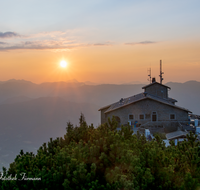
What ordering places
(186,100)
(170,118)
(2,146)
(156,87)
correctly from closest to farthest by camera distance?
(170,118) < (156,87) < (2,146) < (186,100)

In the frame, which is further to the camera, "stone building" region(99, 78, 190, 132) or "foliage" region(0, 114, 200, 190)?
"stone building" region(99, 78, 190, 132)

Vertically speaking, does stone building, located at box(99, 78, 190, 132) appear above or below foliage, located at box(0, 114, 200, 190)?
above

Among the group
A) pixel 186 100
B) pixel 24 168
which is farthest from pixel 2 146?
pixel 24 168

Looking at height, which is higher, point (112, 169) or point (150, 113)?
point (150, 113)

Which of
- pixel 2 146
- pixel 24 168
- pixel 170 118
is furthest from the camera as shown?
pixel 2 146

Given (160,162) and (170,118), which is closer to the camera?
(160,162)

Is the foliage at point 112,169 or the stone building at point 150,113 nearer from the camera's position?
the foliage at point 112,169

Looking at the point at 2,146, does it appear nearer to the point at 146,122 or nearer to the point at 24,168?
the point at 146,122

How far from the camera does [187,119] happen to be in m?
32.2

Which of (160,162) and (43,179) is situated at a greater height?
(160,162)

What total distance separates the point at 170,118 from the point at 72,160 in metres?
26.9

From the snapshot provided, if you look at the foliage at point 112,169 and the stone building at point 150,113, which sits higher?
the stone building at point 150,113

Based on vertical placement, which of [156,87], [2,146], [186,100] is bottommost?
[2,146]

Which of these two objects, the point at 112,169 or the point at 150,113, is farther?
the point at 150,113
